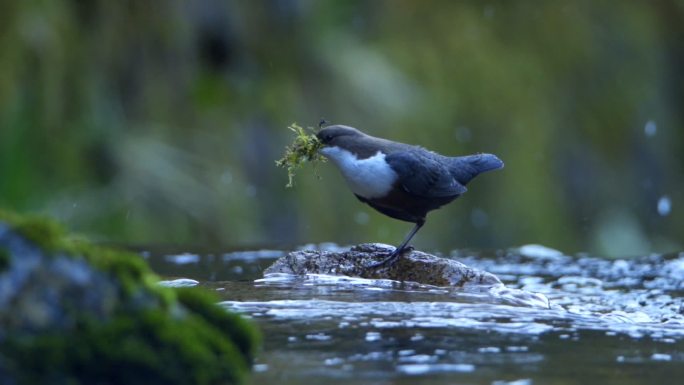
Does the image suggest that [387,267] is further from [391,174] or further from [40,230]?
[40,230]

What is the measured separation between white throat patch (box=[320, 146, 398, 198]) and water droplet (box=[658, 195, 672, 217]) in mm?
5676

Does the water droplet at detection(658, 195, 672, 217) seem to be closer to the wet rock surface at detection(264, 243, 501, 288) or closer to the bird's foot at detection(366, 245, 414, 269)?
the wet rock surface at detection(264, 243, 501, 288)

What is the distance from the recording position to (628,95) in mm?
10258

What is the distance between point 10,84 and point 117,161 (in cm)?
91

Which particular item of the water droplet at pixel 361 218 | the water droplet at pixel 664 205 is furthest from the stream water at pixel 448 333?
the water droplet at pixel 664 205

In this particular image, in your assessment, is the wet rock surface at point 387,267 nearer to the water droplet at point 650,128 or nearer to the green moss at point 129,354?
the green moss at point 129,354

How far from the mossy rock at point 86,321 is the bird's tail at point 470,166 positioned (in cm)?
263

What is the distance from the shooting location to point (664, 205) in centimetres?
993

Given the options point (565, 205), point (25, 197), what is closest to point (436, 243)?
point (565, 205)

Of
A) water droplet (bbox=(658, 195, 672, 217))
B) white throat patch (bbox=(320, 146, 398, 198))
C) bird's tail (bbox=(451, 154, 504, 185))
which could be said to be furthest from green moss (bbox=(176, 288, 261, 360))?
water droplet (bbox=(658, 195, 672, 217))

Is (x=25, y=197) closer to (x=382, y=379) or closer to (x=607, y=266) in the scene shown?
(x=607, y=266)

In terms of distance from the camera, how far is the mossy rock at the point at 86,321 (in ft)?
7.92

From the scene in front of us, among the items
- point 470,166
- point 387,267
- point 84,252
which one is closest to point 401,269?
point 387,267

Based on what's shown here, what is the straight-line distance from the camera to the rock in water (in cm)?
443
